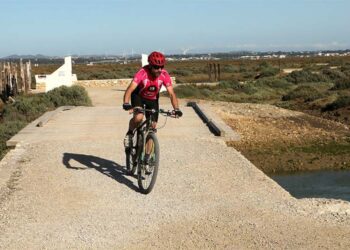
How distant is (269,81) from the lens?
40.0 metres

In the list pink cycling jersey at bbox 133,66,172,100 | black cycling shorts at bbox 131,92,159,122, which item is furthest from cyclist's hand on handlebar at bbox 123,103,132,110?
black cycling shorts at bbox 131,92,159,122

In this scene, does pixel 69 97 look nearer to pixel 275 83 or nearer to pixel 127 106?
pixel 127 106

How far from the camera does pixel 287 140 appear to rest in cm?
1478

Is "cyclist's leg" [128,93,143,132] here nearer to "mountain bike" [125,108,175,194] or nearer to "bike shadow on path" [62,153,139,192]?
A: "mountain bike" [125,108,175,194]

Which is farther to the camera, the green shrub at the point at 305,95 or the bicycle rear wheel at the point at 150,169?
the green shrub at the point at 305,95

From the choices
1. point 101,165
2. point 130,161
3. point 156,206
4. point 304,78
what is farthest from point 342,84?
point 156,206

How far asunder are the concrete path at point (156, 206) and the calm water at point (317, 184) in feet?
4.89

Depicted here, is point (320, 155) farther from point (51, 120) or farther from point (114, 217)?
point (114, 217)

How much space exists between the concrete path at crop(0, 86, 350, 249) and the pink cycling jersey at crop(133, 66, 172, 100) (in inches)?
50.3

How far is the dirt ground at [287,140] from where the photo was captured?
13.1 m

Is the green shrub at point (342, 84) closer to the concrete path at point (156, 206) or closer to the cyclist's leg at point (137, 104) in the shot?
the concrete path at point (156, 206)

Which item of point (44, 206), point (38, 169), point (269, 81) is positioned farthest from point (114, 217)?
point (269, 81)

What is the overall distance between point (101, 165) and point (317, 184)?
4.35 meters

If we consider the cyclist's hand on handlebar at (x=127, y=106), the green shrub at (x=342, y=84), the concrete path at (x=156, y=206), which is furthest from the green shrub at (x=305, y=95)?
the cyclist's hand on handlebar at (x=127, y=106)
